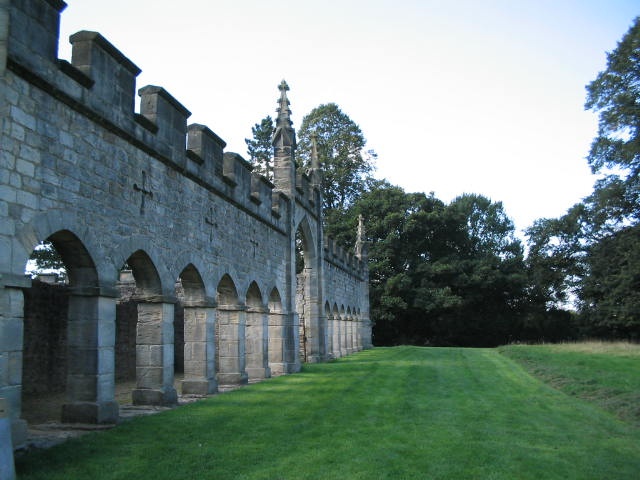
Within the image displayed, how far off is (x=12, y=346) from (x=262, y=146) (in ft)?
124

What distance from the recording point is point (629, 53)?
1145 inches

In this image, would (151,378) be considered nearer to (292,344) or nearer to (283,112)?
(292,344)

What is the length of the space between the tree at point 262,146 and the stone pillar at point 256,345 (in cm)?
2829

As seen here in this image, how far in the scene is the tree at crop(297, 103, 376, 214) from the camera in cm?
4350

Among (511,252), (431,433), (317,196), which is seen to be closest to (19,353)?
(431,433)

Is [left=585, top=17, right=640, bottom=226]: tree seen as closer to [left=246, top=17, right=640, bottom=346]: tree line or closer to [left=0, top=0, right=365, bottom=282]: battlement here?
[left=246, top=17, right=640, bottom=346]: tree line

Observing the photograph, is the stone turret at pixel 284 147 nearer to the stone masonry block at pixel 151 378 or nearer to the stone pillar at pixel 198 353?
the stone pillar at pixel 198 353

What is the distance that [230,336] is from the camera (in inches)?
512

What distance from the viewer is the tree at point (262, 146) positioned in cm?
4262

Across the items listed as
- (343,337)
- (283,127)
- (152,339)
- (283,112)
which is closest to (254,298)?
(283,127)

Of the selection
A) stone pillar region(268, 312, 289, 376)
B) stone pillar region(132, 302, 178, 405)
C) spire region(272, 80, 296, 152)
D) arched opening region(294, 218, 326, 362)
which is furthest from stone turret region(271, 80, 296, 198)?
stone pillar region(132, 302, 178, 405)

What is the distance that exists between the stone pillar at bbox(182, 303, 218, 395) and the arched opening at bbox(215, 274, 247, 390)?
140cm

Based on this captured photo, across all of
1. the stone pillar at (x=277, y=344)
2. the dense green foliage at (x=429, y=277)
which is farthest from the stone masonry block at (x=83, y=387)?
the dense green foliage at (x=429, y=277)

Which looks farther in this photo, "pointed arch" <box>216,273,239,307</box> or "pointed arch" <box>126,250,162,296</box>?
"pointed arch" <box>216,273,239,307</box>
